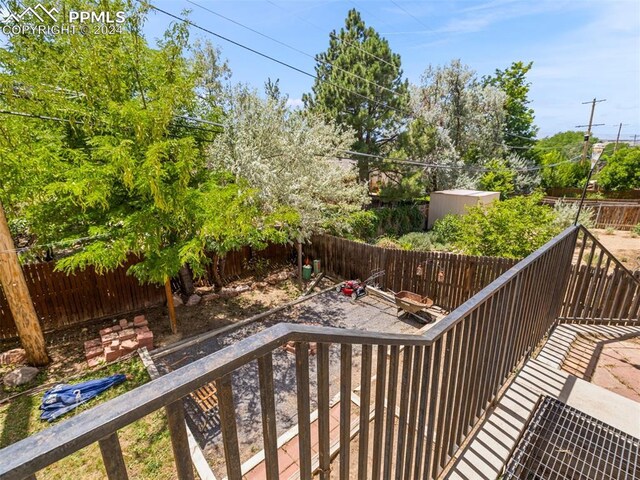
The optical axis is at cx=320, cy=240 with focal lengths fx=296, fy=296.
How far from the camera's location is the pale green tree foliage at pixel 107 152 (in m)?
4.26

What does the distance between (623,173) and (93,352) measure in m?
29.5

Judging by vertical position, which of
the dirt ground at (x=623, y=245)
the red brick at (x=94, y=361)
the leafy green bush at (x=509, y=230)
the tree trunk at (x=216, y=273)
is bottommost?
the dirt ground at (x=623, y=245)

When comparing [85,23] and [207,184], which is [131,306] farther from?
[85,23]

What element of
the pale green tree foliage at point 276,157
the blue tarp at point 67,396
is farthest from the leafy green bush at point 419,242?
the blue tarp at point 67,396

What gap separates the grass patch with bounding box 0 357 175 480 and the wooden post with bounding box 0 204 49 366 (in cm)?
91

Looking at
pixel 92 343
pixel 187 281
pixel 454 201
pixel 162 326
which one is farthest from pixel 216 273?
pixel 454 201

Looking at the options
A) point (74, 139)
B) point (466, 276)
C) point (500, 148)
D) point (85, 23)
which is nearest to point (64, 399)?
point (74, 139)

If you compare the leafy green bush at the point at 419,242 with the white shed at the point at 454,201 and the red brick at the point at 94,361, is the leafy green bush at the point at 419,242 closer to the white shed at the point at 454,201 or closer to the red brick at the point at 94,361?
the white shed at the point at 454,201

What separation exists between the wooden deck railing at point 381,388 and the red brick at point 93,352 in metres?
5.64

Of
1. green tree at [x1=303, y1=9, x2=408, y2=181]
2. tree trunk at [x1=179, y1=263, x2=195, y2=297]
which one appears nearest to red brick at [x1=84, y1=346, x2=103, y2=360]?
tree trunk at [x1=179, y1=263, x2=195, y2=297]

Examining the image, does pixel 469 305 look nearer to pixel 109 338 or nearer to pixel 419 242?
pixel 109 338

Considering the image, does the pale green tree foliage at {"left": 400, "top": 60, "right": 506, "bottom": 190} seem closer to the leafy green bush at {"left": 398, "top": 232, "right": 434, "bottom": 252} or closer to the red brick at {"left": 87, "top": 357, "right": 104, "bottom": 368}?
the leafy green bush at {"left": 398, "top": 232, "right": 434, "bottom": 252}

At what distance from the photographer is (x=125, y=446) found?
3.46 metres

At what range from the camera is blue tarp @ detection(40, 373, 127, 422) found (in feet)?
12.9
